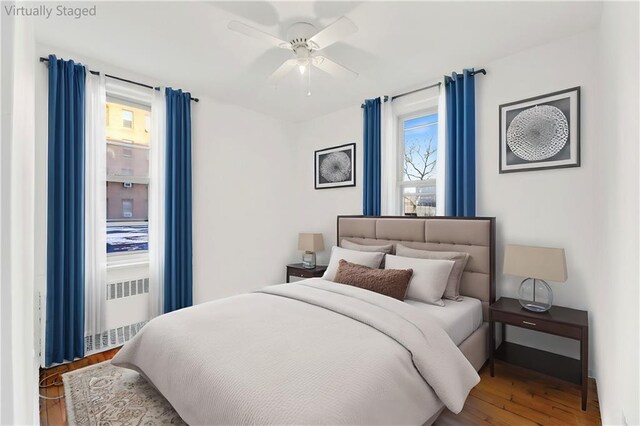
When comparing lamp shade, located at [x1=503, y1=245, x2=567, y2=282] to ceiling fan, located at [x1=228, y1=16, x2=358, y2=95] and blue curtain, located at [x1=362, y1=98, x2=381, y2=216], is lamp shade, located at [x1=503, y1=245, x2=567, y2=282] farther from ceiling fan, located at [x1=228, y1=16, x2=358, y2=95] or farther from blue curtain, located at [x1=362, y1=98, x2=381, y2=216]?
ceiling fan, located at [x1=228, y1=16, x2=358, y2=95]

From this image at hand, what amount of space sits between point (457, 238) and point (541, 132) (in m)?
1.14

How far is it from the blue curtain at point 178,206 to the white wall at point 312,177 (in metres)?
1.70

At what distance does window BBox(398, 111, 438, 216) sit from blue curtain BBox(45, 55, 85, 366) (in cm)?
328

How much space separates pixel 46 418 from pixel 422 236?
324 centimetres

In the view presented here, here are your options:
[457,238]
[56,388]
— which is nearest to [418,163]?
[457,238]

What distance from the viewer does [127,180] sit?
10.3ft

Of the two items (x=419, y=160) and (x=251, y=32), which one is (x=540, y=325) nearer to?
(x=419, y=160)

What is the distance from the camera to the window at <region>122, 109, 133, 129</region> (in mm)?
3172

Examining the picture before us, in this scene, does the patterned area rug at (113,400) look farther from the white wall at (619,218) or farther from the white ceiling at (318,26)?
the white ceiling at (318,26)

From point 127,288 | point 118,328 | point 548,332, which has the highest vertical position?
point 127,288

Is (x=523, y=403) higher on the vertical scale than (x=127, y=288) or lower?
lower

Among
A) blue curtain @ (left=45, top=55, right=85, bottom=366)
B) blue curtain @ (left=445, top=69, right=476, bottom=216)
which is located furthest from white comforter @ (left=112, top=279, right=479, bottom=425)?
blue curtain @ (left=445, top=69, right=476, bottom=216)

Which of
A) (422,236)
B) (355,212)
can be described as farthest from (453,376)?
(355,212)

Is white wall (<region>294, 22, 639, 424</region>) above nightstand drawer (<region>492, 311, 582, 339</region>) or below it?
above
